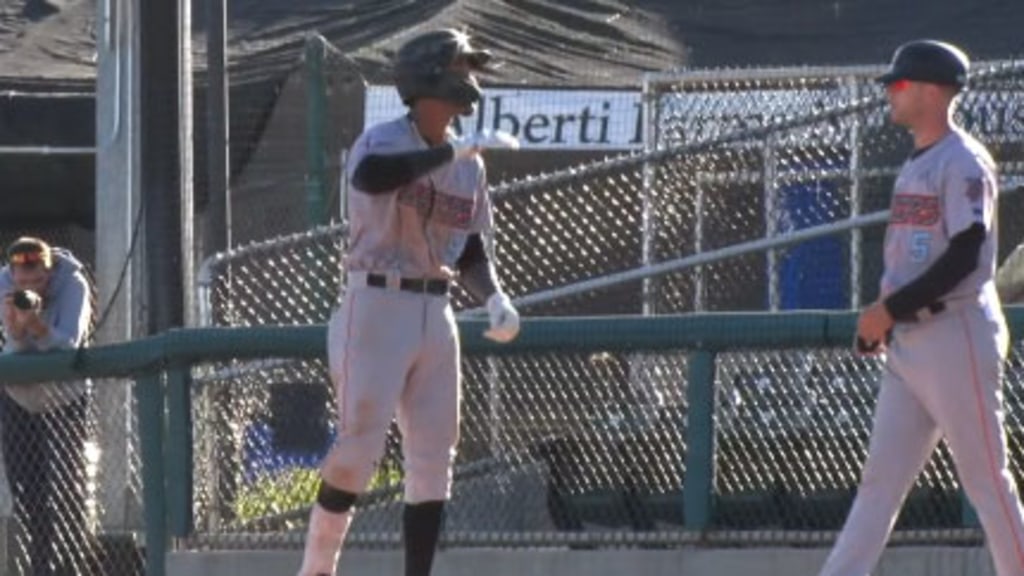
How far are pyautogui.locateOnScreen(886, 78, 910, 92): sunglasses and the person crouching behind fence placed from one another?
145 inches

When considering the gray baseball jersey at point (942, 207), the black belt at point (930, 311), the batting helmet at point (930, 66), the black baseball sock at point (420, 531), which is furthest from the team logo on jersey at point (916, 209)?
the black baseball sock at point (420, 531)

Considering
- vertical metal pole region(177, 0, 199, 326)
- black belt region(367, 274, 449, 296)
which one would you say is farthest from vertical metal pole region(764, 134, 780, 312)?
black belt region(367, 274, 449, 296)

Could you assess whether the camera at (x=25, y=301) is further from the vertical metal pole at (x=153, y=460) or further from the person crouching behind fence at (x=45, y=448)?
the vertical metal pole at (x=153, y=460)

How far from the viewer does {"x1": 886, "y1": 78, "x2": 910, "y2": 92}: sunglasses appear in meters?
6.85

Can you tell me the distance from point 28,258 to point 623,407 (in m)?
2.62

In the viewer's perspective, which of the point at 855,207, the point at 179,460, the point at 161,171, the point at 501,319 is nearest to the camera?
the point at 501,319

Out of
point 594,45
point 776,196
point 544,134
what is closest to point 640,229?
point 776,196

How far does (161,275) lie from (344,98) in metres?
4.67

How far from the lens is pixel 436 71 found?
6.99 metres

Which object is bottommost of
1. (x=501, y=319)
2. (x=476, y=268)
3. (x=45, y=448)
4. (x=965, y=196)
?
(x=45, y=448)

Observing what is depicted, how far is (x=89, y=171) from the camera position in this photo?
1530 cm

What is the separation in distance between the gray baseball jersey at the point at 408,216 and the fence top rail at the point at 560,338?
134 cm

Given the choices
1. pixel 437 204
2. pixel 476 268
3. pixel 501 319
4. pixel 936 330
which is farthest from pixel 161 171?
pixel 936 330

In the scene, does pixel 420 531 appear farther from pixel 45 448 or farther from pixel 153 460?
pixel 45 448
